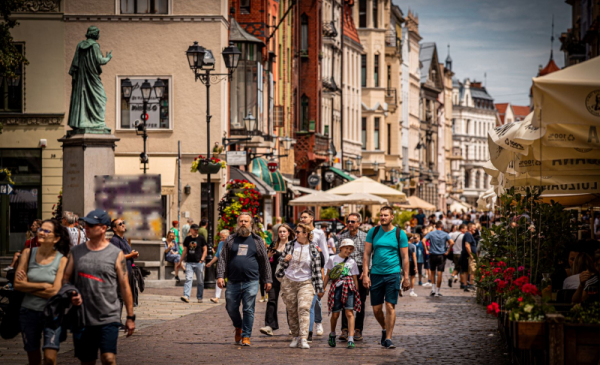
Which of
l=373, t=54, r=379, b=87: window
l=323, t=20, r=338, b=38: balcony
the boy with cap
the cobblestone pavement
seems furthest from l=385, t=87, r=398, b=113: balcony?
the boy with cap

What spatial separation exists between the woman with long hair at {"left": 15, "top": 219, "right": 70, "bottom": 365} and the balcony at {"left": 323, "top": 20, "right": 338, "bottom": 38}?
49.6 meters

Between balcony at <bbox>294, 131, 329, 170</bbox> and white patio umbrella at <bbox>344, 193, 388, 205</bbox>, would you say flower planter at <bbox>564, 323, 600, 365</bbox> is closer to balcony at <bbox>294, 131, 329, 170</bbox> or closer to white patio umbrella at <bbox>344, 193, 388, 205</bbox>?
white patio umbrella at <bbox>344, 193, 388, 205</bbox>

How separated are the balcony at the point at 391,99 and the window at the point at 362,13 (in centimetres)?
575

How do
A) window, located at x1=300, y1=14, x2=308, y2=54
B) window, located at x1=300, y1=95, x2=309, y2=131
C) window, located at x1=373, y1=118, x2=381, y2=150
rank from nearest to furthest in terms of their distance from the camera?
1. window, located at x1=300, y1=14, x2=308, y2=54
2. window, located at x1=300, y1=95, x2=309, y2=131
3. window, located at x1=373, y1=118, x2=381, y2=150

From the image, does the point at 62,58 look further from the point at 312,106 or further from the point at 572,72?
the point at 572,72

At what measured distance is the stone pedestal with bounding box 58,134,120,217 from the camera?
19.6 metres

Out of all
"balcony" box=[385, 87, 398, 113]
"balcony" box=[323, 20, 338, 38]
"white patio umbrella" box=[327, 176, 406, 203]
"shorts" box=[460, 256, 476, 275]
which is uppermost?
"balcony" box=[323, 20, 338, 38]

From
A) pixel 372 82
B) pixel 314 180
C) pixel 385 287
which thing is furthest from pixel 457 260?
pixel 372 82

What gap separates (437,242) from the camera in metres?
25.6

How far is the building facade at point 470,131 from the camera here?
14938cm

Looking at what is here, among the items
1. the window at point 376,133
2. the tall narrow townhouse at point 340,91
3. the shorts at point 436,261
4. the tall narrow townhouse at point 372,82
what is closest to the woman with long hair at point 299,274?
the shorts at point 436,261

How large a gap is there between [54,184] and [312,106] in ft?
73.8

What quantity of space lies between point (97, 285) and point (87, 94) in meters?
12.1

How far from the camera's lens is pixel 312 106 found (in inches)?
2124
